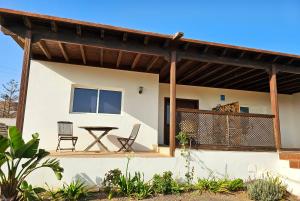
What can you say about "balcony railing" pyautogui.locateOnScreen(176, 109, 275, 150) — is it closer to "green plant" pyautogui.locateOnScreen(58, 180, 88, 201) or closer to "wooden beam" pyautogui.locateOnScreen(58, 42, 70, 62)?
"green plant" pyautogui.locateOnScreen(58, 180, 88, 201)

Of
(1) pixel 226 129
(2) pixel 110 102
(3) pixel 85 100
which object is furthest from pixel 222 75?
(3) pixel 85 100

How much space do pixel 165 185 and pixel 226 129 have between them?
103 inches

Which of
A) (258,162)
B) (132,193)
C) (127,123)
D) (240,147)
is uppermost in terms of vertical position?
(127,123)

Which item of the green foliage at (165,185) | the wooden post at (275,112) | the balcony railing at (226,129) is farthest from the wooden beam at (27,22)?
the wooden post at (275,112)

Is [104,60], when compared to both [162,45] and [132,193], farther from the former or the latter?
[132,193]

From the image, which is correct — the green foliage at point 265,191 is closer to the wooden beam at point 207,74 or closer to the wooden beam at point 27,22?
the wooden beam at point 207,74

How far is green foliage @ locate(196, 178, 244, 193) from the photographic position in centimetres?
551

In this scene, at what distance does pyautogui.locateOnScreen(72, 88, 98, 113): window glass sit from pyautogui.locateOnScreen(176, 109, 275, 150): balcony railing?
11.0 ft

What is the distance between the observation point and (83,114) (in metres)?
7.78

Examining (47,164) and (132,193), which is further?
(132,193)

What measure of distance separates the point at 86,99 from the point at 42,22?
319 cm

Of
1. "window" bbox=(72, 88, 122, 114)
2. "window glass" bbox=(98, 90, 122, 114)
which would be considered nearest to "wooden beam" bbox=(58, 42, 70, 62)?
"window" bbox=(72, 88, 122, 114)

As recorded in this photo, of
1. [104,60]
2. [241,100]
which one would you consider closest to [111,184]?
[104,60]

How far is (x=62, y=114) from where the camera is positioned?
752 cm
